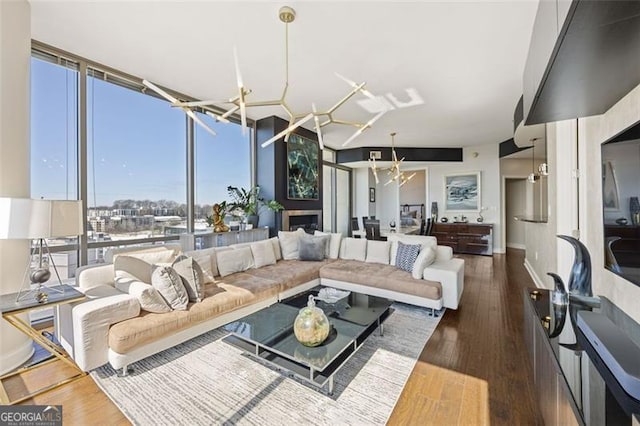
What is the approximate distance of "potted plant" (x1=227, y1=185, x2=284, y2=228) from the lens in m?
4.83

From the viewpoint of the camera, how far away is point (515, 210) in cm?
843

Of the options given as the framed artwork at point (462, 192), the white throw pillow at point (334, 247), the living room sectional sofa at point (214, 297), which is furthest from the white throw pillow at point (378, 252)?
the framed artwork at point (462, 192)

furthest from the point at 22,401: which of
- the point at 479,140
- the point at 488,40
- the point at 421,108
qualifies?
the point at 479,140

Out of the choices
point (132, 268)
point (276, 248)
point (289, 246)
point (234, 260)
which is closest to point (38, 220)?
point (132, 268)

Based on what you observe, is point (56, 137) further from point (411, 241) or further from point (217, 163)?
point (411, 241)

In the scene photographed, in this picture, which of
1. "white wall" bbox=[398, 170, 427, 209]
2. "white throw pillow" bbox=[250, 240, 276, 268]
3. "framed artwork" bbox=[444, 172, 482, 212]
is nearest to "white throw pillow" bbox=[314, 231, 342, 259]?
"white throw pillow" bbox=[250, 240, 276, 268]

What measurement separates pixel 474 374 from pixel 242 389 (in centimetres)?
182

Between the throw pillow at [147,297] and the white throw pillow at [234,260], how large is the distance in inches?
46.6

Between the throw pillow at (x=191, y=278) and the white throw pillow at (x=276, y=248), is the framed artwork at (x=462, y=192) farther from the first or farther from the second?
the throw pillow at (x=191, y=278)

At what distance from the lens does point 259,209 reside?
537 centimetres

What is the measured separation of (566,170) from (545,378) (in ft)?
6.26

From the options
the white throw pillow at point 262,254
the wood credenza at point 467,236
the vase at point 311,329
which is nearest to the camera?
the vase at point 311,329

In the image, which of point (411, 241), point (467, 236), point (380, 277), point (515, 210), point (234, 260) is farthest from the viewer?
point (515, 210)

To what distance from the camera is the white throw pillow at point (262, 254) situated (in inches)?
162
